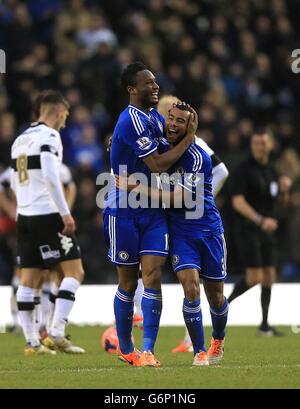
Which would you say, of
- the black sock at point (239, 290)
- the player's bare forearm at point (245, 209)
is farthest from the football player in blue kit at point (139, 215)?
the player's bare forearm at point (245, 209)

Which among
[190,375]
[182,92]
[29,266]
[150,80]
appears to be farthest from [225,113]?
[190,375]

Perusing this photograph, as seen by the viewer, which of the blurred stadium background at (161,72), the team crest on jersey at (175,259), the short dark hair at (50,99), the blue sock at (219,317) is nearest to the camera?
the team crest on jersey at (175,259)

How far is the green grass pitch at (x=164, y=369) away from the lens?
24.6 ft

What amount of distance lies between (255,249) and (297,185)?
12.7ft

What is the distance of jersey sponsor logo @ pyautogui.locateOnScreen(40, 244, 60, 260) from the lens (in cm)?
1046

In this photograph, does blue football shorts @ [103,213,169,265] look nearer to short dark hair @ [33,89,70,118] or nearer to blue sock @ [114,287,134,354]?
blue sock @ [114,287,134,354]

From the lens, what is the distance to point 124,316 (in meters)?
8.84

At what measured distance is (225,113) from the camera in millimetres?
17906

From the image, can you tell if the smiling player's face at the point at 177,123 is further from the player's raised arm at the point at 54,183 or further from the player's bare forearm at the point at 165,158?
the player's raised arm at the point at 54,183

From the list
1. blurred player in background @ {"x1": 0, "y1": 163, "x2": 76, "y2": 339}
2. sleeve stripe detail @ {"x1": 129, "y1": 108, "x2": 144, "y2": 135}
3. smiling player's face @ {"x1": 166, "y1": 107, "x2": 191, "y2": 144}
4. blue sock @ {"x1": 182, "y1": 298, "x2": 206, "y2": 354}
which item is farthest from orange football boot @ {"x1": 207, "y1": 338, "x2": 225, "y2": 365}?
blurred player in background @ {"x1": 0, "y1": 163, "x2": 76, "y2": 339}

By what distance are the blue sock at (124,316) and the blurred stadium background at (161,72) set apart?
6766mm

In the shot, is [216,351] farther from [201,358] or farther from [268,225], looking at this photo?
[268,225]

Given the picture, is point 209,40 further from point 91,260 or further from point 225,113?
point 91,260

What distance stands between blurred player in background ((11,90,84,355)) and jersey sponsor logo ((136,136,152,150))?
1.99 meters
